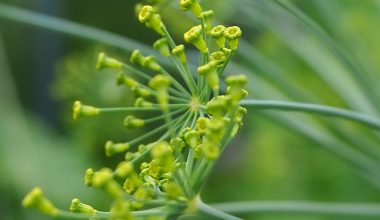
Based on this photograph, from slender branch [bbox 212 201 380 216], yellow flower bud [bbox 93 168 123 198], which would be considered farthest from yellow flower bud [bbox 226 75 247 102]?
slender branch [bbox 212 201 380 216]

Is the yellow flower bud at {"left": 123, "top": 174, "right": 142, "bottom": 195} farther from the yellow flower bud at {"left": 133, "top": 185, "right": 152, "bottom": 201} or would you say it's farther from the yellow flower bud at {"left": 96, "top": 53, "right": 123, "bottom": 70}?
the yellow flower bud at {"left": 96, "top": 53, "right": 123, "bottom": 70}

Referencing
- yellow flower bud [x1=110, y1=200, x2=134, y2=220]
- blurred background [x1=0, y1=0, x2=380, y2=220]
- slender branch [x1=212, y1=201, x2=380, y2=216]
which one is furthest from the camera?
blurred background [x1=0, y1=0, x2=380, y2=220]

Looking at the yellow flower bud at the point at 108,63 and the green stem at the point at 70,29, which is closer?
the yellow flower bud at the point at 108,63

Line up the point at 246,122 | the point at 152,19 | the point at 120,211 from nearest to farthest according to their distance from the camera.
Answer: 1. the point at 120,211
2. the point at 152,19
3. the point at 246,122

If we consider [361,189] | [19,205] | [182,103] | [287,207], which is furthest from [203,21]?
[19,205]

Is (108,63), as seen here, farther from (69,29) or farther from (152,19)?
(69,29)

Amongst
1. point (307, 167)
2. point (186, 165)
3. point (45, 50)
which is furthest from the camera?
point (45, 50)

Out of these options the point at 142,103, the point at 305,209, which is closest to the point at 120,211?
the point at 142,103

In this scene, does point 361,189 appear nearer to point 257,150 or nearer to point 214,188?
point 257,150

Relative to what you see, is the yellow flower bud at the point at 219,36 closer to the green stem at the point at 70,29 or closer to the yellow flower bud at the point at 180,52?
the yellow flower bud at the point at 180,52

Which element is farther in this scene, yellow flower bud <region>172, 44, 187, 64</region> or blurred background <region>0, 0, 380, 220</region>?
blurred background <region>0, 0, 380, 220</region>

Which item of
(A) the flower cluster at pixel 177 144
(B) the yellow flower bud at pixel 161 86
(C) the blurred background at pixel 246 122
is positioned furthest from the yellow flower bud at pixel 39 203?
(C) the blurred background at pixel 246 122
